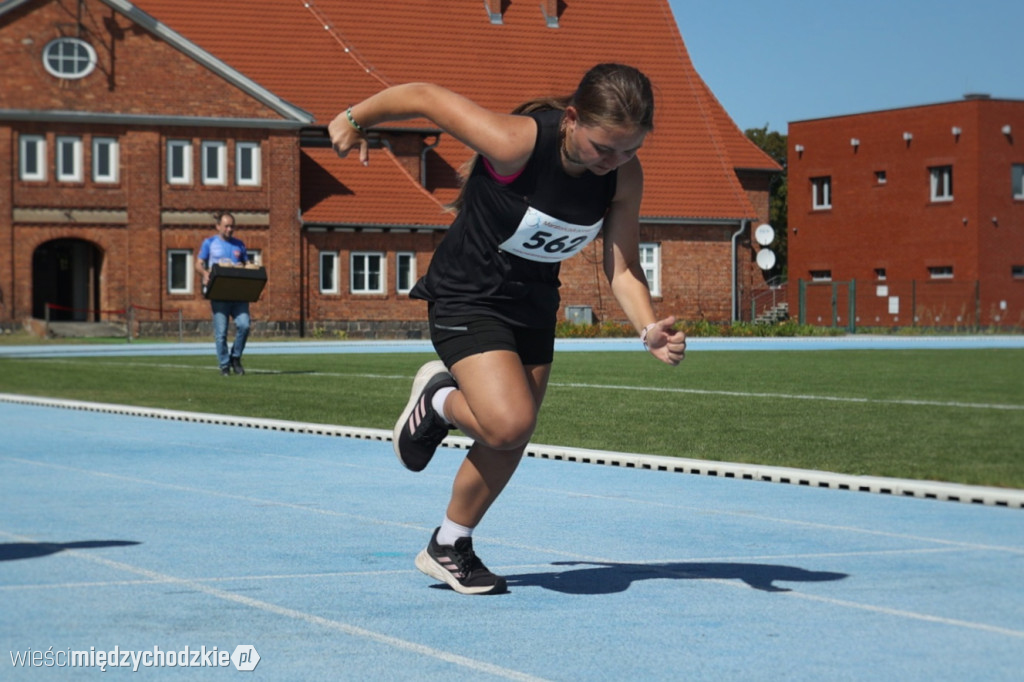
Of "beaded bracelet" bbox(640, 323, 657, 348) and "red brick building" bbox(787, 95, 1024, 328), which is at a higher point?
"red brick building" bbox(787, 95, 1024, 328)

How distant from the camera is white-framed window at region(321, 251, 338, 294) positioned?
52.5 metres

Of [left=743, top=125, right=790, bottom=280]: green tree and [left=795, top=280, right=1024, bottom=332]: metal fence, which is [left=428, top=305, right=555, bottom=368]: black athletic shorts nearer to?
[left=795, top=280, right=1024, bottom=332]: metal fence

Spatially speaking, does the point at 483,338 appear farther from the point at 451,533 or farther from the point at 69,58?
→ the point at 69,58

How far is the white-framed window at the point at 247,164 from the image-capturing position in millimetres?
51062

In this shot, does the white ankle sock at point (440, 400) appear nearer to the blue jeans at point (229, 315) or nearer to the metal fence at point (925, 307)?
the blue jeans at point (229, 315)

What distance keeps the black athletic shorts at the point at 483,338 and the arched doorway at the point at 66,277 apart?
152 feet

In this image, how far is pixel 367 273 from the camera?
52.9 metres

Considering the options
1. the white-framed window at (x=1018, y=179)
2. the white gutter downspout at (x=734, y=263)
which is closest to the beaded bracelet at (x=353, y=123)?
the white gutter downspout at (x=734, y=263)

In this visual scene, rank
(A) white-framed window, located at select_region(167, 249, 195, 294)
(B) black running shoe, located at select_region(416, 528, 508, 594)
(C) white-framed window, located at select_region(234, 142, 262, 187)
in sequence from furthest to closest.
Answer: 1. (C) white-framed window, located at select_region(234, 142, 262, 187)
2. (A) white-framed window, located at select_region(167, 249, 195, 294)
3. (B) black running shoe, located at select_region(416, 528, 508, 594)

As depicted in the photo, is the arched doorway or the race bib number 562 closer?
the race bib number 562

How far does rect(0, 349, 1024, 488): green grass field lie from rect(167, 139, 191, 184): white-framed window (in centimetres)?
1914

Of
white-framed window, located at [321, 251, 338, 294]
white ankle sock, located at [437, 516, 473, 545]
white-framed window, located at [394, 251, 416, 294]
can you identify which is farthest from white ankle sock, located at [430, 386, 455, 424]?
white-framed window, located at [394, 251, 416, 294]

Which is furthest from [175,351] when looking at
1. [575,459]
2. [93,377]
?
[575,459]

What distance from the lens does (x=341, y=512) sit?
29.8 ft
